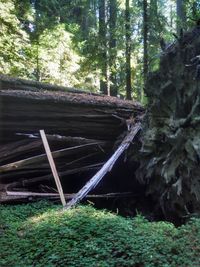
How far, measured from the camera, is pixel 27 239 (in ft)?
22.3

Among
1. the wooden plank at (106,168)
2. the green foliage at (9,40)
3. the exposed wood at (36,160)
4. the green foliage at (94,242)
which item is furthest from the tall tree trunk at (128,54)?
the green foliage at (94,242)

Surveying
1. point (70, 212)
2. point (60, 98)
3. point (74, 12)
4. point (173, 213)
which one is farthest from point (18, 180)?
point (74, 12)

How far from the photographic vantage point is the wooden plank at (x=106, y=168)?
9.43m

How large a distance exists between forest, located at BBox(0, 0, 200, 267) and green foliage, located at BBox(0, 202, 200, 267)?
0.02m

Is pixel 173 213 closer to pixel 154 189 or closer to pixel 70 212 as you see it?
pixel 154 189

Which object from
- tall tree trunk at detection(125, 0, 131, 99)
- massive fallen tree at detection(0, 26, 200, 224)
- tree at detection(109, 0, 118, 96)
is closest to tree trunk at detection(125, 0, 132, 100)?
tall tree trunk at detection(125, 0, 131, 99)

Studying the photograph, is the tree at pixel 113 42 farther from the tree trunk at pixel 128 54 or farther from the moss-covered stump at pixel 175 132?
the moss-covered stump at pixel 175 132

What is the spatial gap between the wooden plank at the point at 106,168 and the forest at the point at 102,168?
29mm

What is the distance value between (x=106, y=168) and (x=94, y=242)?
4229mm

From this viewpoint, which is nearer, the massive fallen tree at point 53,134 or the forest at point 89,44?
the massive fallen tree at point 53,134

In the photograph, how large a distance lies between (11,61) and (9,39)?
0.95m

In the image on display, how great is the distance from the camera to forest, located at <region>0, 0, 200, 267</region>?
20.5ft

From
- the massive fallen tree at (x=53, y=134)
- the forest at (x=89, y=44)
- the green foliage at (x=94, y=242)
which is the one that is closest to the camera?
the green foliage at (x=94, y=242)

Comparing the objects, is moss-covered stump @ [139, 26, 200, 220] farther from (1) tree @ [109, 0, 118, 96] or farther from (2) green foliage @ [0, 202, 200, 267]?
(1) tree @ [109, 0, 118, 96]
